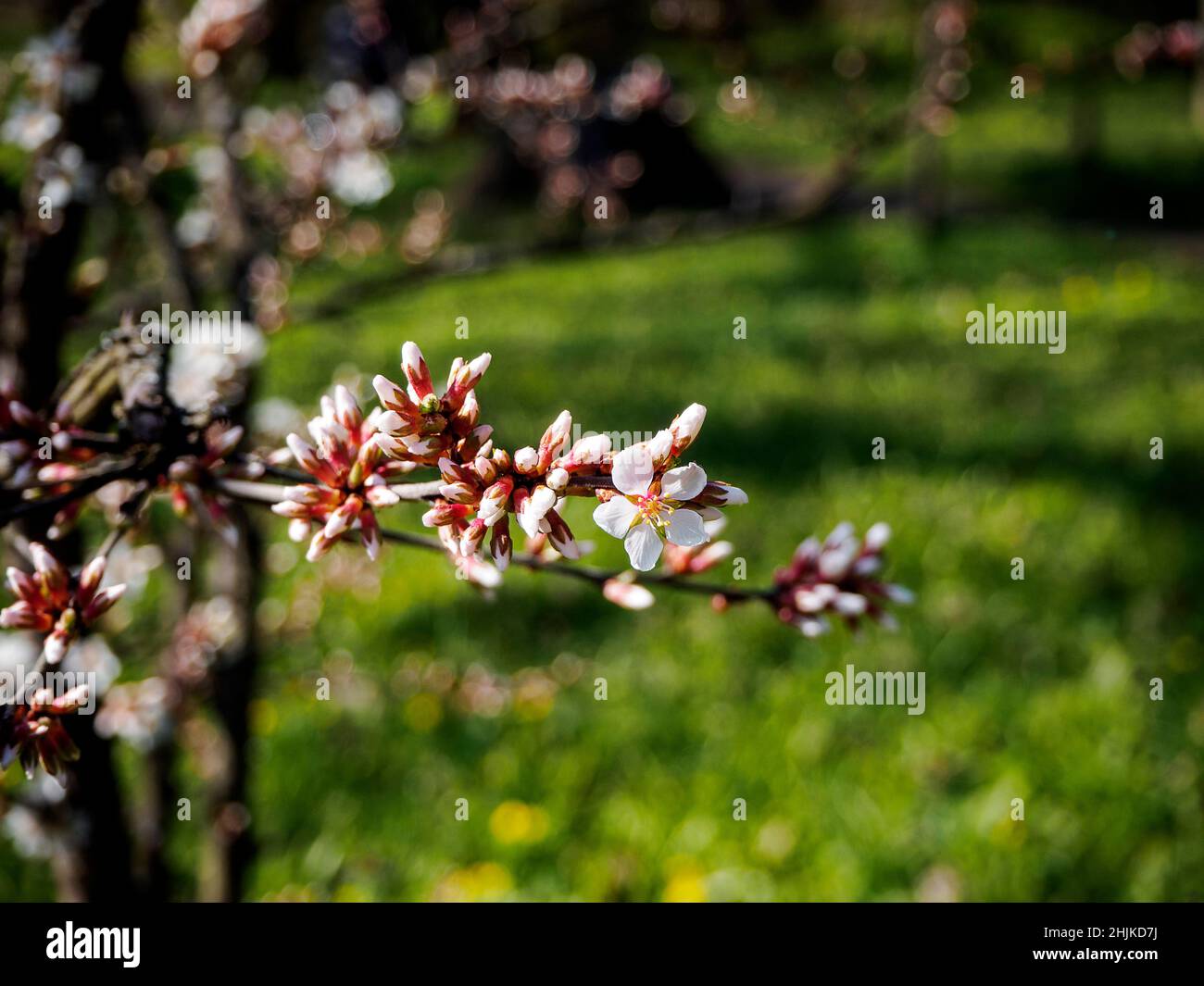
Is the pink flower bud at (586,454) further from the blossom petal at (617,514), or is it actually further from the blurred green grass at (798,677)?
the blurred green grass at (798,677)

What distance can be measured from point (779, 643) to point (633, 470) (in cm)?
281

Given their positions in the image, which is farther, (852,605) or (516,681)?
(516,681)

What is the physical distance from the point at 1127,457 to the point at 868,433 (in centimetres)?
107

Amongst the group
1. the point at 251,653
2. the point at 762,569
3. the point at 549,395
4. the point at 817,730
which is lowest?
the point at 817,730

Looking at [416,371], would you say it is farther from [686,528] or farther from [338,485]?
[686,528]

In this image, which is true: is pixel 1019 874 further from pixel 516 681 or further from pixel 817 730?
pixel 516 681

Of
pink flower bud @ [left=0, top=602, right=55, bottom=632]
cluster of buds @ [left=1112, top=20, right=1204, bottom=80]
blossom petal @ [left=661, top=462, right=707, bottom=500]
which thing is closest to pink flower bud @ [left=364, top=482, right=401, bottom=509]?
blossom petal @ [left=661, top=462, right=707, bottom=500]

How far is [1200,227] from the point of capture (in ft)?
31.8

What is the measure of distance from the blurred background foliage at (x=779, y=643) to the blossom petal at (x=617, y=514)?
135cm

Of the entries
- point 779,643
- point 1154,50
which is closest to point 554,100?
point 1154,50

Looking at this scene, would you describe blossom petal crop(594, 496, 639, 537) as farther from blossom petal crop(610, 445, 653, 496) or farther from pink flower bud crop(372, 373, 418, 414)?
pink flower bud crop(372, 373, 418, 414)

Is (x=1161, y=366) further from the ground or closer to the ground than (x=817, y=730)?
further from the ground
